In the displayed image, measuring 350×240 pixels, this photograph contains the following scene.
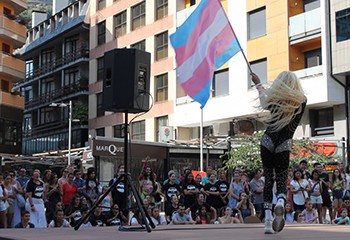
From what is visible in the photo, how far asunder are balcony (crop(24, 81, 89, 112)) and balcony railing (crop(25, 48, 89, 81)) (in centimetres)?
223

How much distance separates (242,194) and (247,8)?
20.1 meters

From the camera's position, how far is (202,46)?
10852 mm

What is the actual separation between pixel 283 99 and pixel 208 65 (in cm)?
473

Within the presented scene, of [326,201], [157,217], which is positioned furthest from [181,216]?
[326,201]

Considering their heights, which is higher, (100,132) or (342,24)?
(342,24)

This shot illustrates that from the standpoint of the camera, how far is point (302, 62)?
2933 cm

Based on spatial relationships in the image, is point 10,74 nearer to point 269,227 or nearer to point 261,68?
point 261,68

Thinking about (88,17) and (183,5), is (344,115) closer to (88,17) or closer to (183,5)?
(183,5)

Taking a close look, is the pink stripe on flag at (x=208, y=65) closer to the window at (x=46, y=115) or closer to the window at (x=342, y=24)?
the window at (x=342, y=24)

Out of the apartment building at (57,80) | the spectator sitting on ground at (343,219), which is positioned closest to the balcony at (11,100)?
the apartment building at (57,80)

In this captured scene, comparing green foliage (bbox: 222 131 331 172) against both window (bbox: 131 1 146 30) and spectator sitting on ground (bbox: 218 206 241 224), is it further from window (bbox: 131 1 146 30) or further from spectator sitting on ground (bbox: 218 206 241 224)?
window (bbox: 131 1 146 30)

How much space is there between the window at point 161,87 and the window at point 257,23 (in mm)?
8330

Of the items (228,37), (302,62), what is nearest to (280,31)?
(302,62)

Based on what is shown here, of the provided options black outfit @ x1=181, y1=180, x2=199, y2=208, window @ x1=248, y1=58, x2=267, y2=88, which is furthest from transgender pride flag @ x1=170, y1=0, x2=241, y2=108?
window @ x1=248, y1=58, x2=267, y2=88
